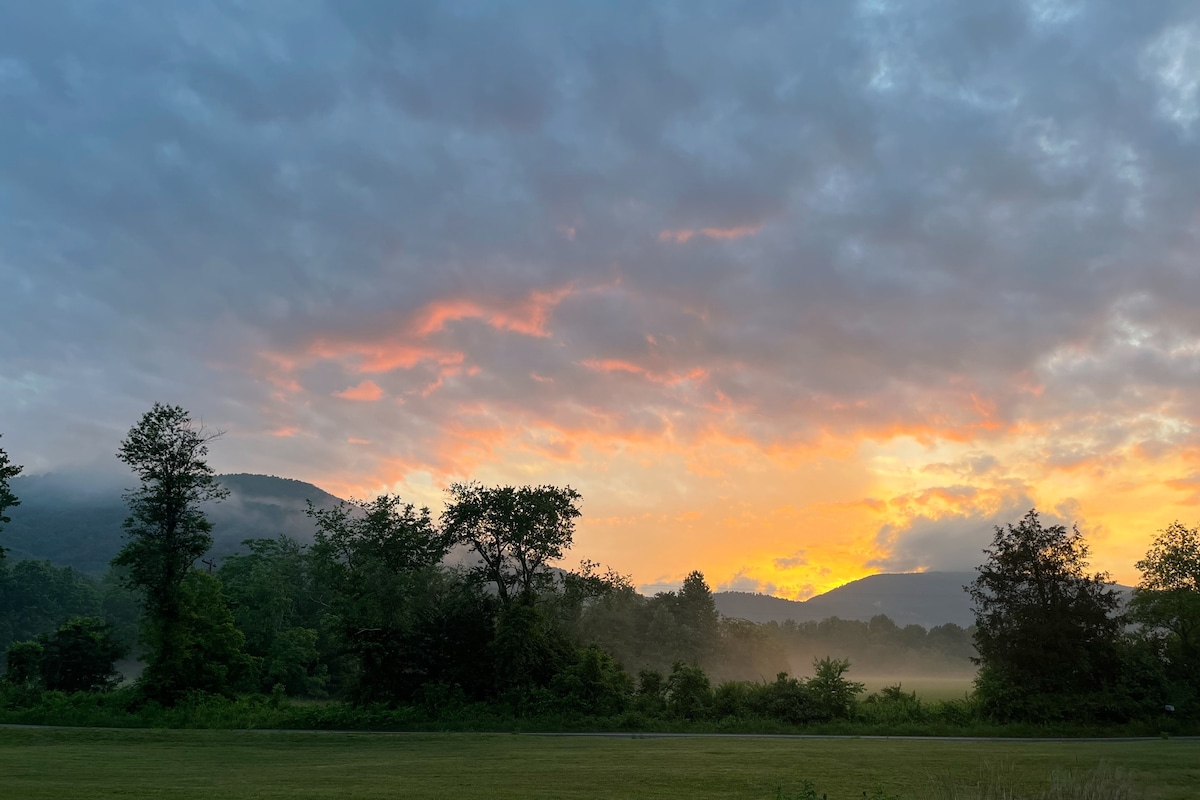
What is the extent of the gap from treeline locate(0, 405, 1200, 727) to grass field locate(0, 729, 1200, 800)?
8561 mm

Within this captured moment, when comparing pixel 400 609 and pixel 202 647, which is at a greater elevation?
pixel 400 609

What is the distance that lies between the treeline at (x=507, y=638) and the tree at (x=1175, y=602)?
4.6 inches

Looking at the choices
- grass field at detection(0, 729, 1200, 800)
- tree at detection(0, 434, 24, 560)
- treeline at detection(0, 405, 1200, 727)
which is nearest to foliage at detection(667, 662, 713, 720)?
treeline at detection(0, 405, 1200, 727)

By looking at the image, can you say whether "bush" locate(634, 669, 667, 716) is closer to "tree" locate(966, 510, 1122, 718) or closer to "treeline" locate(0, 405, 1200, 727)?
"treeline" locate(0, 405, 1200, 727)

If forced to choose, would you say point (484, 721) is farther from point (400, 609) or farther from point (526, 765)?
point (526, 765)

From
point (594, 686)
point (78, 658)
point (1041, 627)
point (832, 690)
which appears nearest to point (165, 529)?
point (78, 658)

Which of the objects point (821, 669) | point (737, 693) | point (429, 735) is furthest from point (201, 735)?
point (821, 669)

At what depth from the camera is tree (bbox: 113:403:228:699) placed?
46.2 meters

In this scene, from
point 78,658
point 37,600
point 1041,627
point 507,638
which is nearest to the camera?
point 1041,627

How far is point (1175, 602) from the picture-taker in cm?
4606

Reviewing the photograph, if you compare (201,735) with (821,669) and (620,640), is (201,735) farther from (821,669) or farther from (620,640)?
(620,640)

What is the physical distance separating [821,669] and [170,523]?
4177cm

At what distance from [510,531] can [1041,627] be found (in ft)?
107

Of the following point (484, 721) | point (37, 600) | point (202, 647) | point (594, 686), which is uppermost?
point (202, 647)
